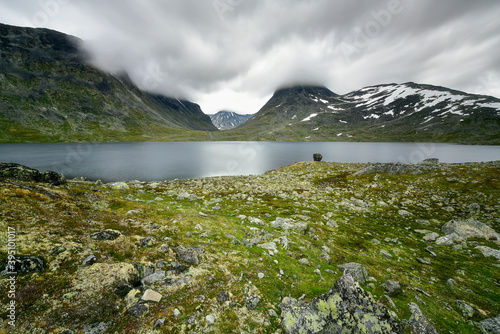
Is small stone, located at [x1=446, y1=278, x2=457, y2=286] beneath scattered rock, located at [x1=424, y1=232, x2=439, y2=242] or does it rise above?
above

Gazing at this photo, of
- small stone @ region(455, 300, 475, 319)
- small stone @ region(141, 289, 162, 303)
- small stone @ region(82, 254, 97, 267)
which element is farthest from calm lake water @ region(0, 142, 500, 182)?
small stone @ region(455, 300, 475, 319)

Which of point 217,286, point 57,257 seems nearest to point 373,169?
point 217,286

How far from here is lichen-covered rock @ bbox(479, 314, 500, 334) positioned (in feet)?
22.3

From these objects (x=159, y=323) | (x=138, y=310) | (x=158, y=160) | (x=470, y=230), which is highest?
(x=138, y=310)

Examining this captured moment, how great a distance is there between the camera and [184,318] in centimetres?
551

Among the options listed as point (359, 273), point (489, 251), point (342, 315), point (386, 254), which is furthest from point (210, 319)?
point (489, 251)

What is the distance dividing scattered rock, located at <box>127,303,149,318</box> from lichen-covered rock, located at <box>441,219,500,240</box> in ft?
69.5

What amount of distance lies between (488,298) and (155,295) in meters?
14.4

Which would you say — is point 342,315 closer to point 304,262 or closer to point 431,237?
point 304,262

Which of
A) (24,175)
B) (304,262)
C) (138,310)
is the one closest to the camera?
(138,310)

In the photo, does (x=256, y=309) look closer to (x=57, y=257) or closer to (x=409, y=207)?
(x=57, y=257)

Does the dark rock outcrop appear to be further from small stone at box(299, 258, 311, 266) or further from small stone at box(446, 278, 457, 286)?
small stone at box(446, 278, 457, 286)

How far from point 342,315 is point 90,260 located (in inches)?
335

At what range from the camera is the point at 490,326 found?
6934mm
